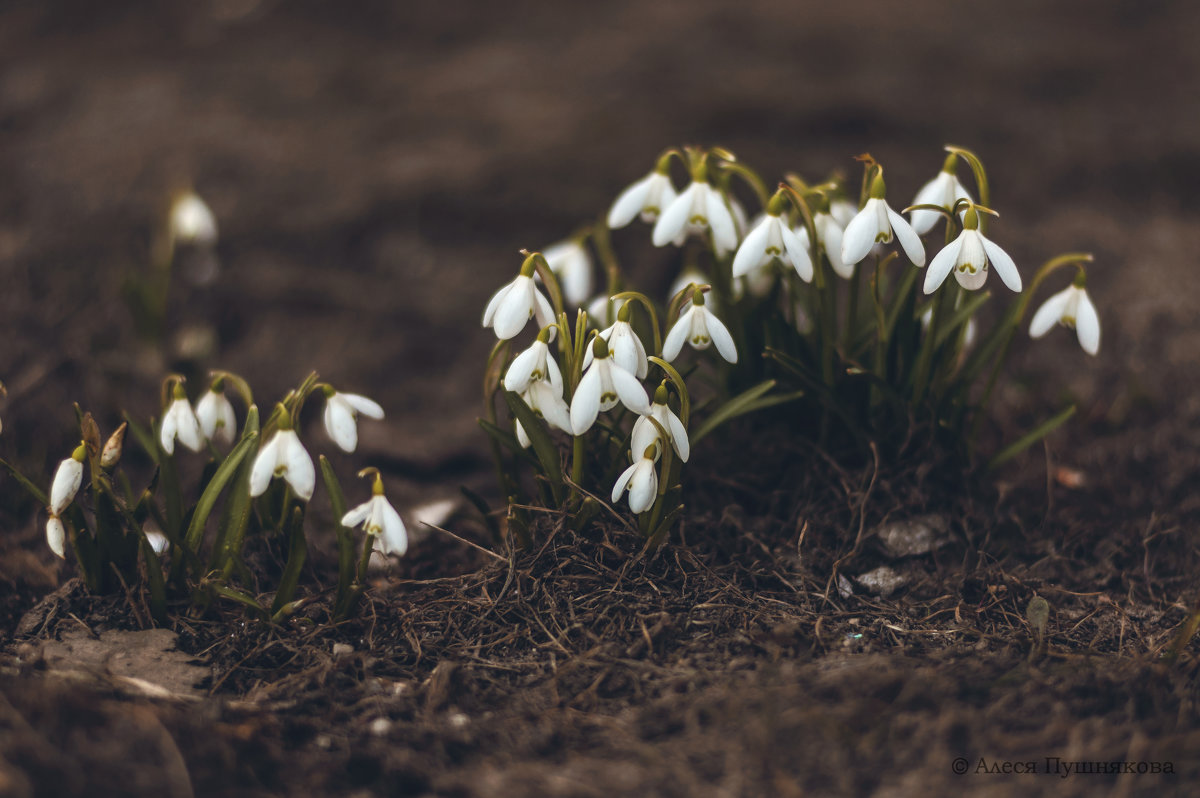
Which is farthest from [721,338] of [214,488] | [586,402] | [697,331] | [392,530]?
[214,488]

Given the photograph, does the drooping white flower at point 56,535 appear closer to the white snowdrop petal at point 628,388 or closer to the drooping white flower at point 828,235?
the white snowdrop petal at point 628,388

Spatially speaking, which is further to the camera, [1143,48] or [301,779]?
[1143,48]

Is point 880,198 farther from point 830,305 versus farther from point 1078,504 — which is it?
point 1078,504

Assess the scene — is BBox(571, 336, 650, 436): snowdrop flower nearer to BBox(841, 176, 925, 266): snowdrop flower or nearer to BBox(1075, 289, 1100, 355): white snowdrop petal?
BBox(841, 176, 925, 266): snowdrop flower

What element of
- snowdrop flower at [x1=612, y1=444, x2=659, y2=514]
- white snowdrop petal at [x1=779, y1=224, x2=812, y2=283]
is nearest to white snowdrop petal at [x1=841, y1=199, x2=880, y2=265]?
white snowdrop petal at [x1=779, y1=224, x2=812, y2=283]

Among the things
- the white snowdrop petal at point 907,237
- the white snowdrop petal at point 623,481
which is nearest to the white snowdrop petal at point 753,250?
the white snowdrop petal at point 907,237

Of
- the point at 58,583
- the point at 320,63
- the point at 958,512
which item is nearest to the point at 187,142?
the point at 320,63
